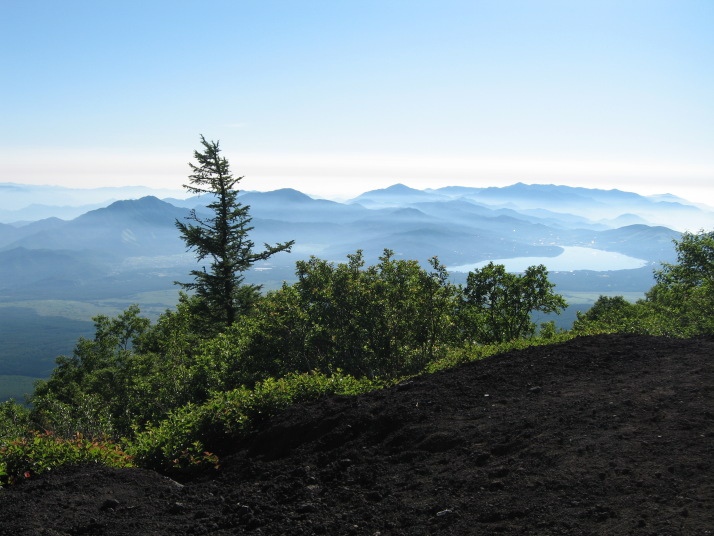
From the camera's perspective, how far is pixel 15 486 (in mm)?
6770

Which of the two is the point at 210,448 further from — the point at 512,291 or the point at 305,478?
the point at 512,291

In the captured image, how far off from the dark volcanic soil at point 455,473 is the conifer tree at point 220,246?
21.2 meters

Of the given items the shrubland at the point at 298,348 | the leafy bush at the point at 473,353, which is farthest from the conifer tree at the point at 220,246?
the leafy bush at the point at 473,353

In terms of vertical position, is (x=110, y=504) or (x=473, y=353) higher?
(x=473, y=353)

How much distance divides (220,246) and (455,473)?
25.4 metres

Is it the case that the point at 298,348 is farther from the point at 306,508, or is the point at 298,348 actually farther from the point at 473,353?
the point at 306,508

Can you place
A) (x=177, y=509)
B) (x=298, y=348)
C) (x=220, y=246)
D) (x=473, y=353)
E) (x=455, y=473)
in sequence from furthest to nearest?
(x=220, y=246), (x=298, y=348), (x=473, y=353), (x=177, y=509), (x=455, y=473)

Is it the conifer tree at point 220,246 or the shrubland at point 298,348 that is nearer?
the shrubland at point 298,348

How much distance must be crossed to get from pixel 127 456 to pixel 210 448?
62.3 inches

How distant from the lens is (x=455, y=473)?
597 centimetres

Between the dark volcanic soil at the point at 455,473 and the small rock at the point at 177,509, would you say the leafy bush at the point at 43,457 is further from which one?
the small rock at the point at 177,509

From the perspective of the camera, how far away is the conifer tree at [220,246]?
92.3 feet

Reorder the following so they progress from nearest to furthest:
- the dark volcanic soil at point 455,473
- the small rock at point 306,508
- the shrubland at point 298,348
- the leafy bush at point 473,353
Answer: the dark volcanic soil at point 455,473 → the small rock at point 306,508 → the shrubland at point 298,348 → the leafy bush at point 473,353

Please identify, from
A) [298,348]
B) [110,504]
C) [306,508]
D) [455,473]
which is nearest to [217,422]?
[110,504]
